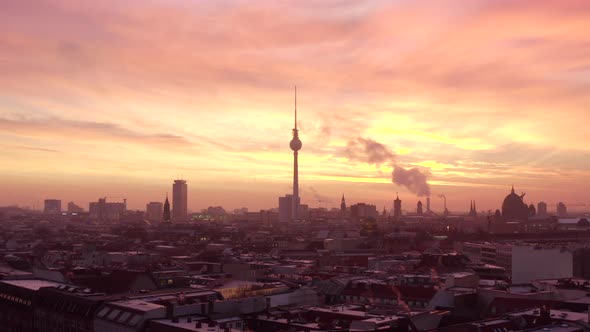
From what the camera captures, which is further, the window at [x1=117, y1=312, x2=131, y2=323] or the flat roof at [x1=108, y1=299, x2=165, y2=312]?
the flat roof at [x1=108, y1=299, x2=165, y2=312]

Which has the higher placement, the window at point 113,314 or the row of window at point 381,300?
the window at point 113,314

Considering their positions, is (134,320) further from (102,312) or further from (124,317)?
(102,312)

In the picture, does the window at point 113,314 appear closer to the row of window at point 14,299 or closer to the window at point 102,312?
the window at point 102,312

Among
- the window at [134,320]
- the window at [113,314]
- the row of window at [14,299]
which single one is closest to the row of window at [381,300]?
the window at [113,314]

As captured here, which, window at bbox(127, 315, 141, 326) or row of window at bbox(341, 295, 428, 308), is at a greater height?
window at bbox(127, 315, 141, 326)

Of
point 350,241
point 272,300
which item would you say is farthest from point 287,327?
point 350,241

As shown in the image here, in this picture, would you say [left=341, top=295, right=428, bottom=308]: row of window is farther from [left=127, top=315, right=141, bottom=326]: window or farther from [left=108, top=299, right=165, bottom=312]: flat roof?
[left=127, top=315, right=141, bottom=326]: window

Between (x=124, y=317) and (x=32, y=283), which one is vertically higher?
(x=32, y=283)

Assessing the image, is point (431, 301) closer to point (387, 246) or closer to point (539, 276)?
point (539, 276)

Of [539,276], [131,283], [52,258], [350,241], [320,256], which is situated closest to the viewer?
[131,283]

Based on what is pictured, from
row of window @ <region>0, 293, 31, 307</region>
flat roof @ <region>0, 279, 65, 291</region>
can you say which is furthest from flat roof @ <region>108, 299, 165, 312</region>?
flat roof @ <region>0, 279, 65, 291</region>

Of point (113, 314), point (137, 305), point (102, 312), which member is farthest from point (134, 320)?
point (102, 312)
